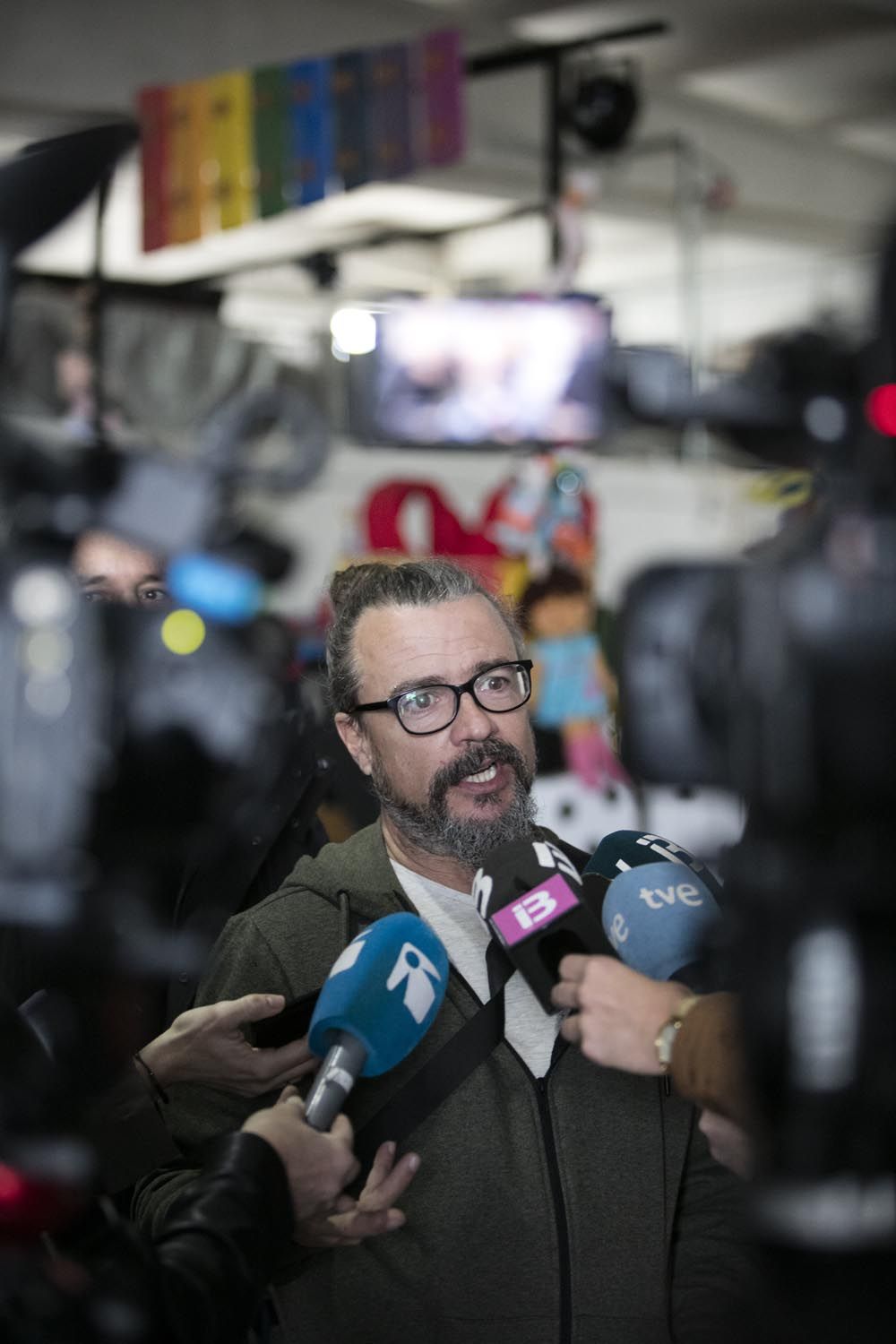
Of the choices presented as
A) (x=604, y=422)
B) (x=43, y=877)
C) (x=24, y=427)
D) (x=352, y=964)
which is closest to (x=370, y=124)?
(x=604, y=422)

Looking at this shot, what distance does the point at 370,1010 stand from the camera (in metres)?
1.44

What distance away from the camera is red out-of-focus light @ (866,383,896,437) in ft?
3.18

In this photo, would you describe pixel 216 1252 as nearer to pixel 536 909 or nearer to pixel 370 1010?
pixel 370 1010

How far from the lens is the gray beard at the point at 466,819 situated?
1.78 metres

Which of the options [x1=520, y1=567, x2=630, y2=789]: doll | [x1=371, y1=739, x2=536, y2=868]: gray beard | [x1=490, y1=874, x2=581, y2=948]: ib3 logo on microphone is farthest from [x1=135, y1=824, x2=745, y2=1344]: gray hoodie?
[x1=520, y1=567, x2=630, y2=789]: doll

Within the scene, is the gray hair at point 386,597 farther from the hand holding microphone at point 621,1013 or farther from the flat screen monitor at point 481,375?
the flat screen monitor at point 481,375

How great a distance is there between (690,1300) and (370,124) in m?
3.19

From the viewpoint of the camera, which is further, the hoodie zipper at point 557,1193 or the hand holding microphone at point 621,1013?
the hoodie zipper at point 557,1193

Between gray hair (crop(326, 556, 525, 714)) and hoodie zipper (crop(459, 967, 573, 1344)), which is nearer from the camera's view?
hoodie zipper (crop(459, 967, 573, 1344))

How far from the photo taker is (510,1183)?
1609 millimetres

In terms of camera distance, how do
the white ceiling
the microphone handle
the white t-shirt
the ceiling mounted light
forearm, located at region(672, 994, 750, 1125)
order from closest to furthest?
forearm, located at region(672, 994, 750, 1125)
the microphone handle
the white t-shirt
the white ceiling
the ceiling mounted light

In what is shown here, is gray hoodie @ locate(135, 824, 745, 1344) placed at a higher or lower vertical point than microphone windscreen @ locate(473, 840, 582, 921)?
lower

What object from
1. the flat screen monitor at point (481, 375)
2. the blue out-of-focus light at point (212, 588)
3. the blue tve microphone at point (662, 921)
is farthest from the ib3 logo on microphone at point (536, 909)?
the flat screen monitor at point (481, 375)

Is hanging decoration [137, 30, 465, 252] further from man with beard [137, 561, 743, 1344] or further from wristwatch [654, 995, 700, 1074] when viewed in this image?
wristwatch [654, 995, 700, 1074]
